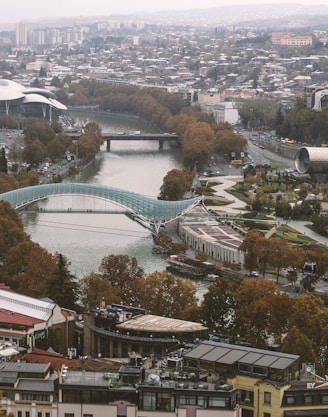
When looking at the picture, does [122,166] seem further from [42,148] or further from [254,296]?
[254,296]

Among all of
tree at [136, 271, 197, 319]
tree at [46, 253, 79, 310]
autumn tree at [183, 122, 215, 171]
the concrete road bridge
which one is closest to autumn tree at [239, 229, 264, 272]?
tree at [136, 271, 197, 319]

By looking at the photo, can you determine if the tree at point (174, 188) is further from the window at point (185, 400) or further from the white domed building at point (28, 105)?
the white domed building at point (28, 105)

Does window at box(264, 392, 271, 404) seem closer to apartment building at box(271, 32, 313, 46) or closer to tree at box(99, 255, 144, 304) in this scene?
tree at box(99, 255, 144, 304)

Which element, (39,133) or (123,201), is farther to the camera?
(39,133)

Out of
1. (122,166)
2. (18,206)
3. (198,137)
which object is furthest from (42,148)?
(18,206)

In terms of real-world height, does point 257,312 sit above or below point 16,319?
below

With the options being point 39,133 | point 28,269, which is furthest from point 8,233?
point 39,133

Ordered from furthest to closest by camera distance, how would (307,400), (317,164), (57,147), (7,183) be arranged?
1. (57,147)
2. (317,164)
3. (7,183)
4. (307,400)

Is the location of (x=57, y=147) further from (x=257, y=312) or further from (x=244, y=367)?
(x=244, y=367)
